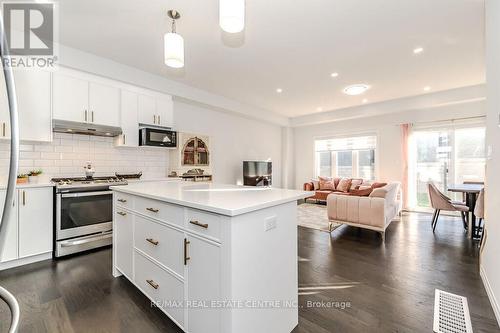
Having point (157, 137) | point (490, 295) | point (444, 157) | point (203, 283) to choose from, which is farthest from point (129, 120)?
point (444, 157)

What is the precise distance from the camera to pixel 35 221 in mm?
2777

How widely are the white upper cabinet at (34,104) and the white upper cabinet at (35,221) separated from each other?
70 centimetres

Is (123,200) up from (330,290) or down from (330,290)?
up

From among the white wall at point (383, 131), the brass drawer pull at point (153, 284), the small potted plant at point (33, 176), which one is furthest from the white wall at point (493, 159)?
the small potted plant at point (33, 176)

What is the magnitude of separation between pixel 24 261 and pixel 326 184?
643cm

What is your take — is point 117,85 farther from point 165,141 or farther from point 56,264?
point 56,264

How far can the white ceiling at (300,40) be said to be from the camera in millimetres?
2482

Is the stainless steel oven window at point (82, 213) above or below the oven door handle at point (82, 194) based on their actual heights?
below

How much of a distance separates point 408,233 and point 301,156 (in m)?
4.45

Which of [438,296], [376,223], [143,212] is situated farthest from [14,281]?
[376,223]

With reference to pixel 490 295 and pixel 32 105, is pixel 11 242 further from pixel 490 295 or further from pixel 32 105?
pixel 490 295

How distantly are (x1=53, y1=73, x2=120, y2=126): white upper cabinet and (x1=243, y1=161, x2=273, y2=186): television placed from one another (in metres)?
3.33

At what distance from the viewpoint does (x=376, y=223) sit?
3.57 m

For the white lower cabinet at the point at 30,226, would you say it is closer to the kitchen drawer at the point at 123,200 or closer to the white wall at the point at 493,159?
the kitchen drawer at the point at 123,200
